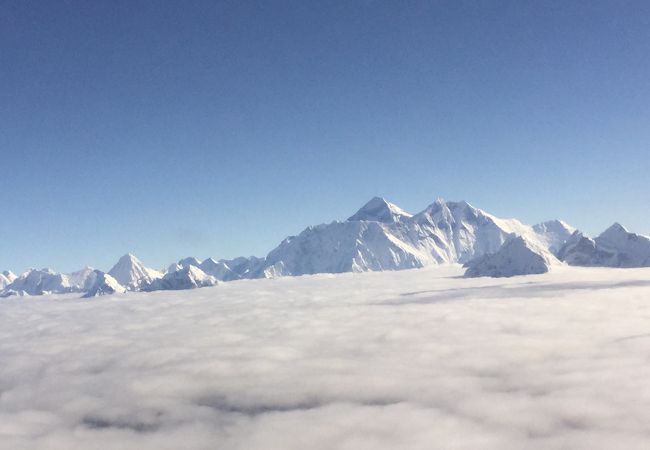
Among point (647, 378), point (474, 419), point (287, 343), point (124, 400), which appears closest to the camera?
point (474, 419)

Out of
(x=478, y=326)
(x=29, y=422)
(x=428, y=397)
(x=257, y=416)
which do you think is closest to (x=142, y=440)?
(x=257, y=416)

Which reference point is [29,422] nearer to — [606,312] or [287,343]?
[287,343]

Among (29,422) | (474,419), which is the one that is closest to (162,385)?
(29,422)

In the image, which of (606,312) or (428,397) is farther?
(606,312)

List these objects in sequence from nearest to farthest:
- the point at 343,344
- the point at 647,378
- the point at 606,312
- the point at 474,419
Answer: the point at 474,419 → the point at 647,378 → the point at 343,344 → the point at 606,312

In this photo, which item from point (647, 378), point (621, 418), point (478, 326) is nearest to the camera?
point (621, 418)

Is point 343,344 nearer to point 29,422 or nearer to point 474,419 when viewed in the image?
point 474,419
